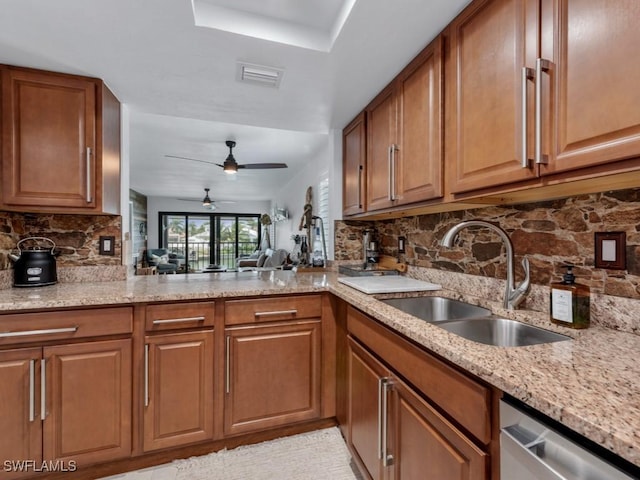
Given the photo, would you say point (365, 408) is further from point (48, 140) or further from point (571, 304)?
point (48, 140)

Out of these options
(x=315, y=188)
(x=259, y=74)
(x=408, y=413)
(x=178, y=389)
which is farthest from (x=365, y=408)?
(x=315, y=188)

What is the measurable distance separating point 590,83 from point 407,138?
90 centimetres

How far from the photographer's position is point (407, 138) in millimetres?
1676

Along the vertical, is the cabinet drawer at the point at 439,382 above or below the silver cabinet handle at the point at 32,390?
above

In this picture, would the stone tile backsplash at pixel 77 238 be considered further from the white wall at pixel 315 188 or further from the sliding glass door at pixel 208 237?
the sliding glass door at pixel 208 237

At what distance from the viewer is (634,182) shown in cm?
91

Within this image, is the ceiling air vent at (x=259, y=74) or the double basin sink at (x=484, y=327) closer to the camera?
the double basin sink at (x=484, y=327)

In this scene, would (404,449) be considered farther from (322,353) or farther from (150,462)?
(150,462)

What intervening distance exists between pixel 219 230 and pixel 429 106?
28.4 ft

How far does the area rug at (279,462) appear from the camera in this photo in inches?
63.5

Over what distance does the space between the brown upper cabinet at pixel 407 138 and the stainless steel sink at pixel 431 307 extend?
0.52 meters

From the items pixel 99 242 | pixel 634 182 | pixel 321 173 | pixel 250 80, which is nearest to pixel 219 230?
pixel 321 173

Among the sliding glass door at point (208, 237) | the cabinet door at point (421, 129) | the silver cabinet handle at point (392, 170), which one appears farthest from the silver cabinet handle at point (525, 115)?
the sliding glass door at point (208, 237)

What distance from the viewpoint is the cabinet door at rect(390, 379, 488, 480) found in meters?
0.81
